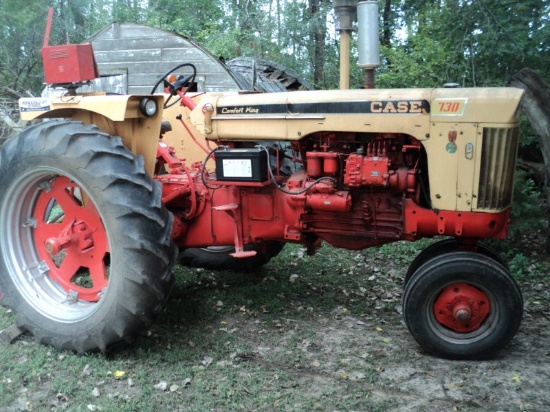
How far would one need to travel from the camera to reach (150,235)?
3.24m

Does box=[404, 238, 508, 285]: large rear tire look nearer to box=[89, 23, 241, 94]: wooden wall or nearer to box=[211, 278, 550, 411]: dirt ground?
box=[211, 278, 550, 411]: dirt ground

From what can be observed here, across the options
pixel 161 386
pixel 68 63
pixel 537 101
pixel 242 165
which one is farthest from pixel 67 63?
pixel 537 101

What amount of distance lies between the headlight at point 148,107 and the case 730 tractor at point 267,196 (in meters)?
0.01

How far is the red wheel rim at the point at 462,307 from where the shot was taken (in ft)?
10.5

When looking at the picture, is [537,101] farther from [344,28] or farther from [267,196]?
[267,196]

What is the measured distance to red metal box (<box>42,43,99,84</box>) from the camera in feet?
12.6

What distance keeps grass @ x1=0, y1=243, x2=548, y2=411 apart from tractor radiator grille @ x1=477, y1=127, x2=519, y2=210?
1012mm

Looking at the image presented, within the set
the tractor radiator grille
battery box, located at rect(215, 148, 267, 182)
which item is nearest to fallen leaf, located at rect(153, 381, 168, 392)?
battery box, located at rect(215, 148, 267, 182)

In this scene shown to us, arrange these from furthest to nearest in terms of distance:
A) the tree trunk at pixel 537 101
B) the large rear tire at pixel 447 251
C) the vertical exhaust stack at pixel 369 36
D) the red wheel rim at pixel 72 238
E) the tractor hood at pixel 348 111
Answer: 1. the tree trunk at pixel 537 101
2. the vertical exhaust stack at pixel 369 36
3. the red wheel rim at pixel 72 238
4. the large rear tire at pixel 447 251
5. the tractor hood at pixel 348 111

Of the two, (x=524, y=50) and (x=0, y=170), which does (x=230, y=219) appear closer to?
(x=0, y=170)

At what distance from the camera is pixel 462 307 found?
10.5ft

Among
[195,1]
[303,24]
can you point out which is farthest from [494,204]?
[195,1]

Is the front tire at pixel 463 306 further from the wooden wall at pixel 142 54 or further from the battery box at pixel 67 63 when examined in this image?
the wooden wall at pixel 142 54

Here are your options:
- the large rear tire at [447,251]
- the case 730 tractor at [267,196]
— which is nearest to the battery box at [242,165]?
the case 730 tractor at [267,196]
